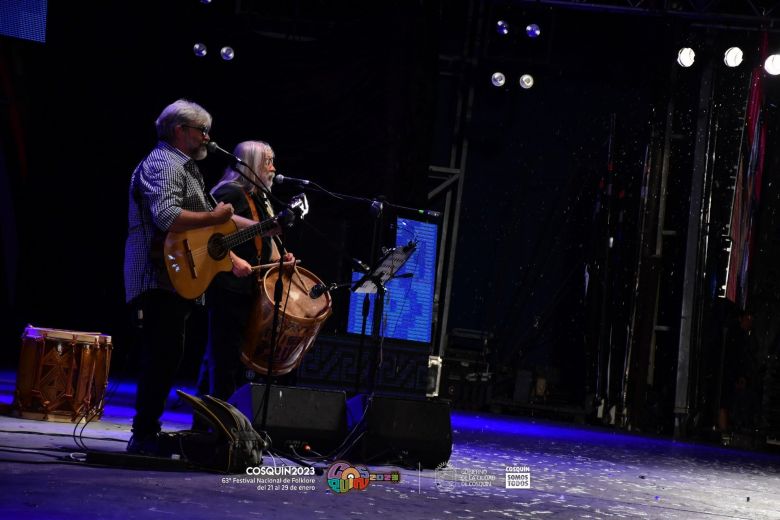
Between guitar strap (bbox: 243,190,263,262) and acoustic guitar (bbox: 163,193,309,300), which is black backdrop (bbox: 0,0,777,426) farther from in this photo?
acoustic guitar (bbox: 163,193,309,300)

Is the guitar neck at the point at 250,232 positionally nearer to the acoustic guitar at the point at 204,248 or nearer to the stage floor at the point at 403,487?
the acoustic guitar at the point at 204,248

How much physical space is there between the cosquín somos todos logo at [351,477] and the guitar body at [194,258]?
99cm

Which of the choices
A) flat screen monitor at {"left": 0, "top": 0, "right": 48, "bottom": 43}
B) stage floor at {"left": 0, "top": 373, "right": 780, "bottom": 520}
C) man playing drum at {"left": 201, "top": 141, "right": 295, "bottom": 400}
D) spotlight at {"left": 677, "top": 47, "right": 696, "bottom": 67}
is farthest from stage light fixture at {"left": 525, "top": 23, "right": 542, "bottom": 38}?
man playing drum at {"left": 201, "top": 141, "right": 295, "bottom": 400}

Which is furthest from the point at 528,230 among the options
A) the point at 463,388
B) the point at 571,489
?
the point at 571,489

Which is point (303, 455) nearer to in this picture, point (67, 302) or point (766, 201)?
point (67, 302)

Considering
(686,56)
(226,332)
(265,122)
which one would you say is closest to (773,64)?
(686,56)

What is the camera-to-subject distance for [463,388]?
1240 centimetres

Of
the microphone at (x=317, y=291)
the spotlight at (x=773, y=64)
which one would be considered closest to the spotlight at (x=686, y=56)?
the spotlight at (x=773, y=64)

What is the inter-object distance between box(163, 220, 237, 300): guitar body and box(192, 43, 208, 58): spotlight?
6814 millimetres

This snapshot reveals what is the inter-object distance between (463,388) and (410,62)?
444cm

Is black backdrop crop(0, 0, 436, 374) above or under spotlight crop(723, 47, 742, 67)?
under

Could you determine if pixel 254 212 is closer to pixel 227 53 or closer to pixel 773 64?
pixel 227 53

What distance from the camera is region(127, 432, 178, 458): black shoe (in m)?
4.12

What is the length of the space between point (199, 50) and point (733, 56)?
6408 millimetres
